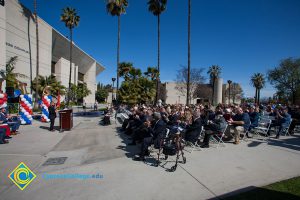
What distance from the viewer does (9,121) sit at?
9.25m

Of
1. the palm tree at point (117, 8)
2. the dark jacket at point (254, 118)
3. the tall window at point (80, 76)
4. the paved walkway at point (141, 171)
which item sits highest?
the palm tree at point (117, 8)

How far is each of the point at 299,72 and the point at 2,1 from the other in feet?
160

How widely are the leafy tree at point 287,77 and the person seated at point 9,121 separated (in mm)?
45496

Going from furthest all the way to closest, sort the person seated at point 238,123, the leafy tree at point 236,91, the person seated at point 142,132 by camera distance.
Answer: the leafy tree at point 236,91 → the person seated at point 238,123 → the person seated at point 142,132

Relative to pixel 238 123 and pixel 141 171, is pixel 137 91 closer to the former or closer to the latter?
pixel 238 123

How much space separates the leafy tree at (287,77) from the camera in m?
36.2

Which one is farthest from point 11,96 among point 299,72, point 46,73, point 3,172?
point 299,72

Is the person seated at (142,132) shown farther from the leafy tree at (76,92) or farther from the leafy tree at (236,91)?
the leafy tree at (236,91)

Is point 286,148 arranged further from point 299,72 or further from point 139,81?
point 299,72

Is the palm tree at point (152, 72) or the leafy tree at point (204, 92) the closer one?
the palm tree at point (152, 72)

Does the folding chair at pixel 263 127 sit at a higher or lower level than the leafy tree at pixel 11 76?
lower

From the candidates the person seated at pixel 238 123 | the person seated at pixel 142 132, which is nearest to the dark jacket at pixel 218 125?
the person seated at pixel 238 123

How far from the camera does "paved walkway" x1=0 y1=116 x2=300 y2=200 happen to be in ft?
12.4

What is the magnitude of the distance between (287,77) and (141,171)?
44563 mm
